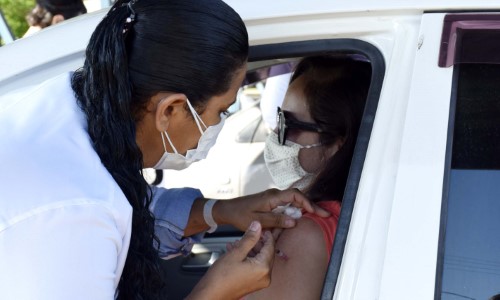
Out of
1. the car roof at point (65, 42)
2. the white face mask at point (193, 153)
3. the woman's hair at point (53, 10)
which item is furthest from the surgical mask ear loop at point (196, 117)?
the woman's hair at point (53, 10)

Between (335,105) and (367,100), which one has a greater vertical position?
(335,105)

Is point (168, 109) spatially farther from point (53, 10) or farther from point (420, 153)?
point (53, 10)

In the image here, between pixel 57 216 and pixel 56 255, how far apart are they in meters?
0.07

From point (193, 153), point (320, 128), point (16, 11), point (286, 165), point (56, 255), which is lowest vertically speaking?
point (56, 255)

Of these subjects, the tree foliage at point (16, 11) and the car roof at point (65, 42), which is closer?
the car roof at point (65, 42)

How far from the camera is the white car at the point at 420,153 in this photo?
4.72ft

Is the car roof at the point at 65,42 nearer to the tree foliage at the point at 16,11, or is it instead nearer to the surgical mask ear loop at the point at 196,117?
the surgical mask ear loop at the point at 196,117

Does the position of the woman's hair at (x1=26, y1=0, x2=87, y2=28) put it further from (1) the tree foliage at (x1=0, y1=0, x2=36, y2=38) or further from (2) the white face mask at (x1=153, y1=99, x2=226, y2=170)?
(1) the tree foliage at (x1=0, y1=0, x2=36, y2=38)

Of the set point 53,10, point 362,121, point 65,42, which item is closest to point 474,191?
point 362,121

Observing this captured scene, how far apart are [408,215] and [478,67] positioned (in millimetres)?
346

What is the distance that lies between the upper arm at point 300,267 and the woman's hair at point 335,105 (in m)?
0.24

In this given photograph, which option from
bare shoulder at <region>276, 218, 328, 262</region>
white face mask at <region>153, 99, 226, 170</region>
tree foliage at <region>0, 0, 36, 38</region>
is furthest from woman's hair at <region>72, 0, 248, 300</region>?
tree foliage at <region>0, 0, 36, 38</region>

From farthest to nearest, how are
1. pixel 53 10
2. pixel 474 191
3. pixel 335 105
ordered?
1. pixel 53 10
2. pixel 335 105
3. pixel 474 191

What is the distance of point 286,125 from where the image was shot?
216 centimetres
